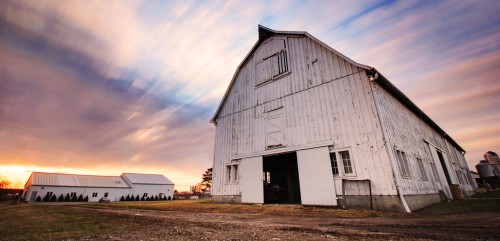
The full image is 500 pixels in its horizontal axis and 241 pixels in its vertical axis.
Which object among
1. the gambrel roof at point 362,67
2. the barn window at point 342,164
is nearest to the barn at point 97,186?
the gambrel roof at point 362,67

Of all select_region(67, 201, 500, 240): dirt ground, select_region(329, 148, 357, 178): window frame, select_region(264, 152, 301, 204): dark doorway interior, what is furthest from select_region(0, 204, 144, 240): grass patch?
select_region(264, 152, 301, 204): dark doorway interior

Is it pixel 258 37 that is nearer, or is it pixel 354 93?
pixel 354 93

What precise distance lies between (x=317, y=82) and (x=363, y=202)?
605 cm

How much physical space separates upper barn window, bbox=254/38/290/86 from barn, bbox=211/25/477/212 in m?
0.08

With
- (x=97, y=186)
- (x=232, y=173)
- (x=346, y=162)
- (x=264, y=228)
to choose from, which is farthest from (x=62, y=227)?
(x=97, y=186)

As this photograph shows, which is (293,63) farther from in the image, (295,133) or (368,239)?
(368,239)

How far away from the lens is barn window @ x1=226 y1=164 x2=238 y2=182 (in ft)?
44.9

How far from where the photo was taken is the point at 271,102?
42.8ft

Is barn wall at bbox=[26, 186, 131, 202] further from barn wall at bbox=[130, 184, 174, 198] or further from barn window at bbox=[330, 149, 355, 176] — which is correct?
barn window at bbox=[330, 149, 355, 176]

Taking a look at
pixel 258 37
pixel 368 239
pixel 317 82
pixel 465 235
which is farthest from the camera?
pixel 258 37

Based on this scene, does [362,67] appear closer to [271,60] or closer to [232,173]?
[271,60]

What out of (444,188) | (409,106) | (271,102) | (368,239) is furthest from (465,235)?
(444,188)

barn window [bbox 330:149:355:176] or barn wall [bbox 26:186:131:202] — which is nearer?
barn window [bbox 330:149:355:176]

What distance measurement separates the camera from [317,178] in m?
9.93
